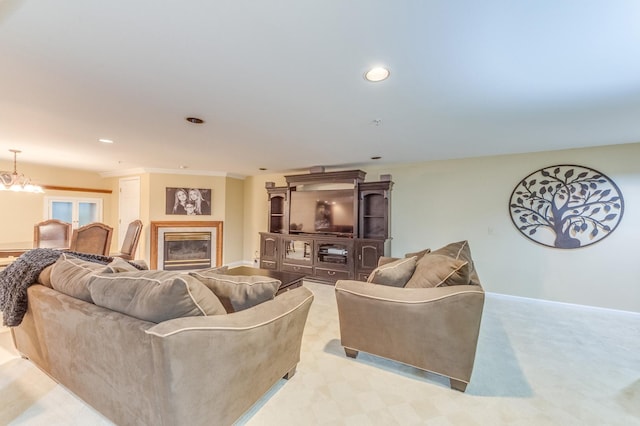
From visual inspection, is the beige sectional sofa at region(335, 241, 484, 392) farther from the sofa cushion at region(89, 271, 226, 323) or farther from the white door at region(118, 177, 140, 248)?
the white door at region(118, 177, 140, 248)

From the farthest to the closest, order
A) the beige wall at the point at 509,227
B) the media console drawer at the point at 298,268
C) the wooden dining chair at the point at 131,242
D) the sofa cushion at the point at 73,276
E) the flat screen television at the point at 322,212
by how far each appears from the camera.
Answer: the media console drawer at the point at 298,268, the flat screen television at the point at 322,212, the wooden dining chair at the point at 131,242, the beige wall at the point at 509,227, the sofa cushion at the point at 73,276

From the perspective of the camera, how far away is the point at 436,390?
1807 mm

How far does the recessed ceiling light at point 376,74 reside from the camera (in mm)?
1692

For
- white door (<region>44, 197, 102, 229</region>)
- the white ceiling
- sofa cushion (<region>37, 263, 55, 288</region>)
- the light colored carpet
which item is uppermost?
the white ceiling

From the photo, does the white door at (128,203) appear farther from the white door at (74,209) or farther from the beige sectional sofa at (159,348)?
the beige sectional sofa at (159,348)

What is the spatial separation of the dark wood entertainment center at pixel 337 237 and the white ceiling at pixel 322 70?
153cm

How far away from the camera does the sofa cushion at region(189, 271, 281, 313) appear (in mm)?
1598

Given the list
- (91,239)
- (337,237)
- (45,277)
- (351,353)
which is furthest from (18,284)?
(337,237)

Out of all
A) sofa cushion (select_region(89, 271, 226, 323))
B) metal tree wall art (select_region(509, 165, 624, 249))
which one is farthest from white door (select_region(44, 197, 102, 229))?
metal tree wall art (select_region(509, 165, 624, 249))

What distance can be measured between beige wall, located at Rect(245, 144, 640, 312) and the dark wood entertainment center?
39 centimetres

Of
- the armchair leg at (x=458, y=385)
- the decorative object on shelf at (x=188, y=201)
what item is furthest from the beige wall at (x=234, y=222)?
the armchair leg at (x=458, y=385)

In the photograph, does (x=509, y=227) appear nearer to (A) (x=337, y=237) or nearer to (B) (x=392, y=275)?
(A) (x=337, y=237)

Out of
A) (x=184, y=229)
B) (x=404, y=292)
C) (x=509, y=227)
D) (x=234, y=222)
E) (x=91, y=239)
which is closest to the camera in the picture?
(x=404, y=292)

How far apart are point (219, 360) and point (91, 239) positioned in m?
3.79
